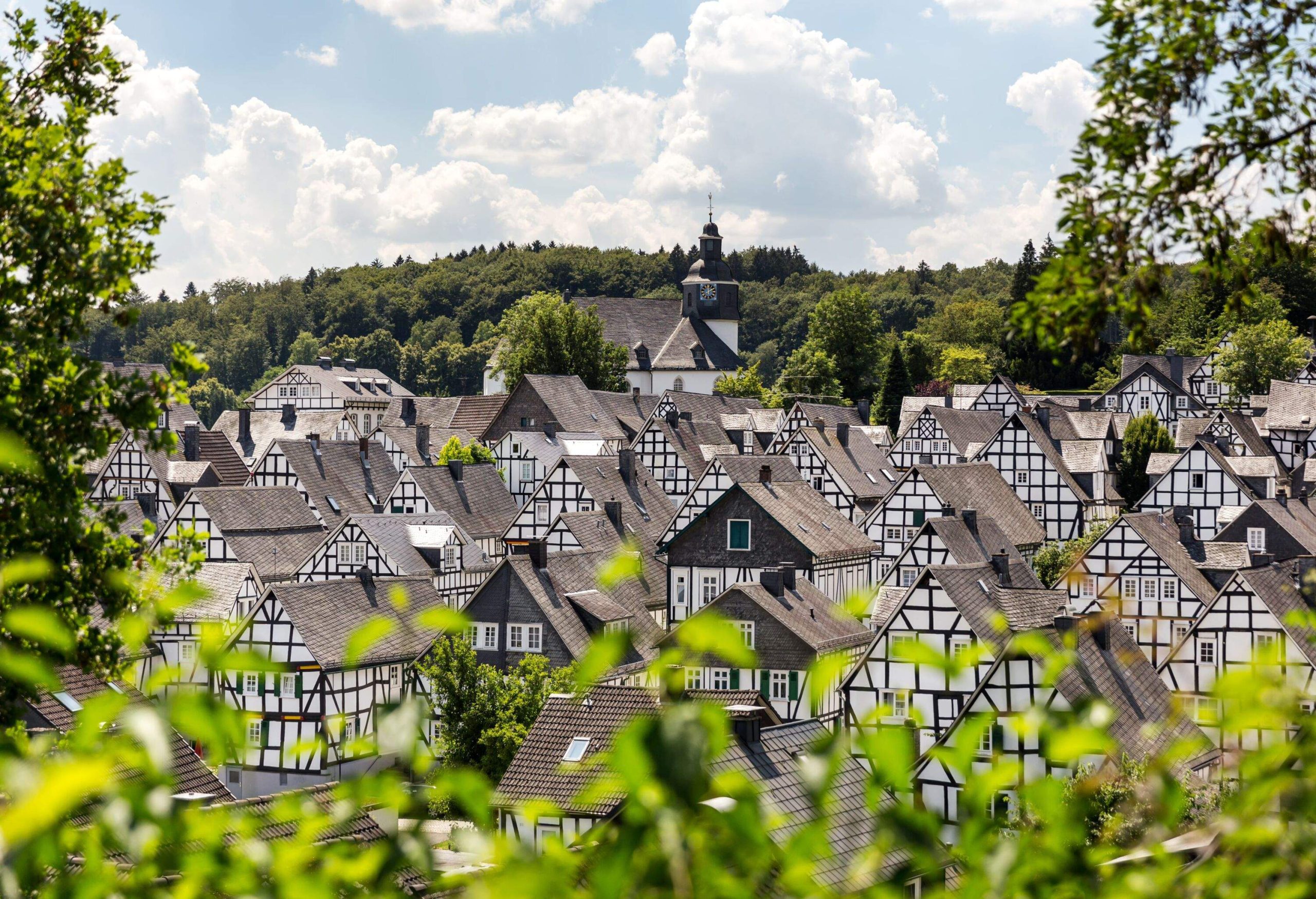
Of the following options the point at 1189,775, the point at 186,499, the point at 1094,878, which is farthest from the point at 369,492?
the point at 1094,878

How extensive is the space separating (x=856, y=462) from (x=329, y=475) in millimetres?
22950

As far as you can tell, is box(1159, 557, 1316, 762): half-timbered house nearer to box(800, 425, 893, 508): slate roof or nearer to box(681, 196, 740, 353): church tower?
box(800, 425, 893, 508): slate roof

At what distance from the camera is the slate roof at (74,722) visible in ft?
80.4

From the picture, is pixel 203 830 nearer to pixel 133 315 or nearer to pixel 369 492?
pixel 133 315

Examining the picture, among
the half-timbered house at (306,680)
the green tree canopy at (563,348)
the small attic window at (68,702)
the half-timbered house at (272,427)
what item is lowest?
the half-timbered house at (306,680)

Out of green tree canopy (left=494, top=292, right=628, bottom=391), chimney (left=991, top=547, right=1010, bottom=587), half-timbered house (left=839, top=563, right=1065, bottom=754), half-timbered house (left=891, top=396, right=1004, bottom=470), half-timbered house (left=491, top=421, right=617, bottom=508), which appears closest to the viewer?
half-timbered house (left=839, top=563, right=1065, bottom=754)

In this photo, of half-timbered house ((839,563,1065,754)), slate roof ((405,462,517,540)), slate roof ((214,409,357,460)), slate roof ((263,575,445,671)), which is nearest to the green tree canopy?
slate roof ((214,409,357,460))

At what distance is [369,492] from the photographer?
66.4m

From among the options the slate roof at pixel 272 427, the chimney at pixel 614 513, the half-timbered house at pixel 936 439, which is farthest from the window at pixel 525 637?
the slate roof at pixel 272 427

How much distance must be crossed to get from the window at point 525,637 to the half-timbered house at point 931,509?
16.8 meters

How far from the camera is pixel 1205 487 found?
59.9 metres

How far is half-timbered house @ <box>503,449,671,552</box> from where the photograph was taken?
5944 centimetres

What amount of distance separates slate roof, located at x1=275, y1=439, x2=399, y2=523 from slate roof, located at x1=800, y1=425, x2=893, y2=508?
18404mm

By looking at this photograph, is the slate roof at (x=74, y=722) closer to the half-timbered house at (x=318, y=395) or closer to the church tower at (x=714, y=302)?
the half-timbered house at (x=318, y=395)
